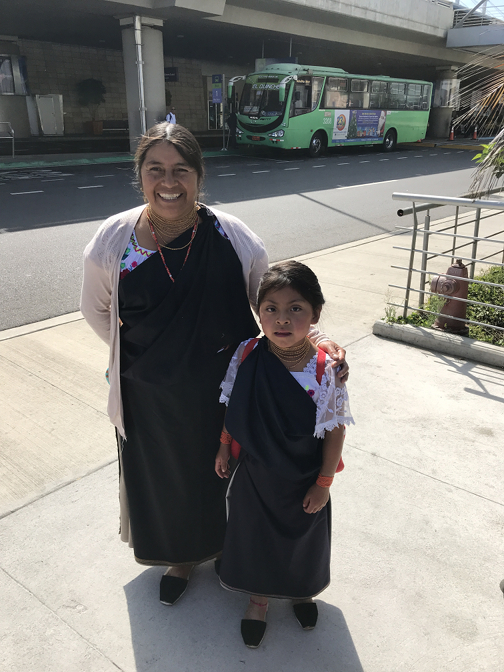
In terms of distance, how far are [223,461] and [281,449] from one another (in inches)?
11.7

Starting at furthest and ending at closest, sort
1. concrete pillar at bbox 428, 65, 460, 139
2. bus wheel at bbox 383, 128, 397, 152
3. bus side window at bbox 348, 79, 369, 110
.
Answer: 1. concrete pillar at bbox 428, 65, 460, 139
2. bus wheel at bbox 383, 128, 397, 152
3. bus side window at bbox 348, 79, 369, 110

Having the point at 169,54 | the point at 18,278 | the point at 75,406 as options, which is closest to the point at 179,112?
the point at 169,54

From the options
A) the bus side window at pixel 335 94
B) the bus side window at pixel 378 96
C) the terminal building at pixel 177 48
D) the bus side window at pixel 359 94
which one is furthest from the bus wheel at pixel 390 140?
the terminal building at pixel 177 48

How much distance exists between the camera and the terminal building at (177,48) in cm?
2028

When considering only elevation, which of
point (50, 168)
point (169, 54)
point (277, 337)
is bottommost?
point (50, 168)

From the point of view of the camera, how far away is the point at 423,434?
11.4ft

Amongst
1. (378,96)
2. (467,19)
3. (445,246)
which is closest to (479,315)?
(445,246)

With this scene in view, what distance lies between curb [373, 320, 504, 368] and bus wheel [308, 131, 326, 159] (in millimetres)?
18385

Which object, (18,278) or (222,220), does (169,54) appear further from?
(222,220)

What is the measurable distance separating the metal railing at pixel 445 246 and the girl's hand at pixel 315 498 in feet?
9.44

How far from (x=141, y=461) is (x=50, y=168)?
57.7ft

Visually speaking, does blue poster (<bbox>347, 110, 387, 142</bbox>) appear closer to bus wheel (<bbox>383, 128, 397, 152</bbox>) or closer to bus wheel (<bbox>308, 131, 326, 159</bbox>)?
bus wheel (<bbox>383, 128, 397, 152</bbox>)

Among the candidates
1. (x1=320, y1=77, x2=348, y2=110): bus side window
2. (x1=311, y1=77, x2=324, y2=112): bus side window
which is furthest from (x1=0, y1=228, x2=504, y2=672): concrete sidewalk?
(x1=320, y1=77, x2=348, y2=110): bus side window

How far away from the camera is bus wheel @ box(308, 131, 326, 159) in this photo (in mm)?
22016
